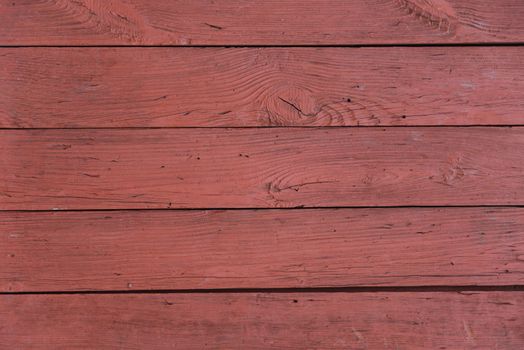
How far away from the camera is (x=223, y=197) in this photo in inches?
31.0

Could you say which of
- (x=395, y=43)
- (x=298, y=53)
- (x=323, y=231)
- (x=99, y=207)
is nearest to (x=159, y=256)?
(x=99, y=207)

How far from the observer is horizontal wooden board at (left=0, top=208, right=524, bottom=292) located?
30.7 inches

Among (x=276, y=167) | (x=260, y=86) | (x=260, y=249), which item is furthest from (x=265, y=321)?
(x=260, y=86)

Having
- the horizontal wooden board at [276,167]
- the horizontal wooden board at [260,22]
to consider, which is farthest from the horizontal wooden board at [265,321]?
the horizontal wooden board at [260,22]

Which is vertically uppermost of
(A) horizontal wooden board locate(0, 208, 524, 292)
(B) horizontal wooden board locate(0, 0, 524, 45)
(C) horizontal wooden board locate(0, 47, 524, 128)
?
(B) horizontal wooden board locate(0, 0, 524, 45)

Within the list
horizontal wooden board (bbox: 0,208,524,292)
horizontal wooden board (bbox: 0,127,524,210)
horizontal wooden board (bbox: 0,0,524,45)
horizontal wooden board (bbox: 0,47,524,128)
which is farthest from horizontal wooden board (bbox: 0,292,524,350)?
horizontal wooden board (bbox: 0,0,524,45)

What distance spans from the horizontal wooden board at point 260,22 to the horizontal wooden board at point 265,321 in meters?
0.38

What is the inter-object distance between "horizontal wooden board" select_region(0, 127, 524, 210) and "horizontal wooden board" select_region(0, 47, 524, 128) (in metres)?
0.02

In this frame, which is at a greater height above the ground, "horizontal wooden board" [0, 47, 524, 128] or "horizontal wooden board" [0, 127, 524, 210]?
"horizontal wooden board" [0, 47, 524, 128]

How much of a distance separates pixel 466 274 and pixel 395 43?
0.36 m

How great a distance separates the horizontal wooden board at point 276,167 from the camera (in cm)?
78

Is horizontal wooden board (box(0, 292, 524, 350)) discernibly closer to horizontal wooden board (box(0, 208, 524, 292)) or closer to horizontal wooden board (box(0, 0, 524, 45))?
horizontal wooden board (box(0, 208, 524, 292))

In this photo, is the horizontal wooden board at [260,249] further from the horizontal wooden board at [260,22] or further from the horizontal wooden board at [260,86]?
the horizontal wooden board at [260,22]

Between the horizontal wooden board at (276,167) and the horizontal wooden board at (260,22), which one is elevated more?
the horizontal wooden board at (260,22)
